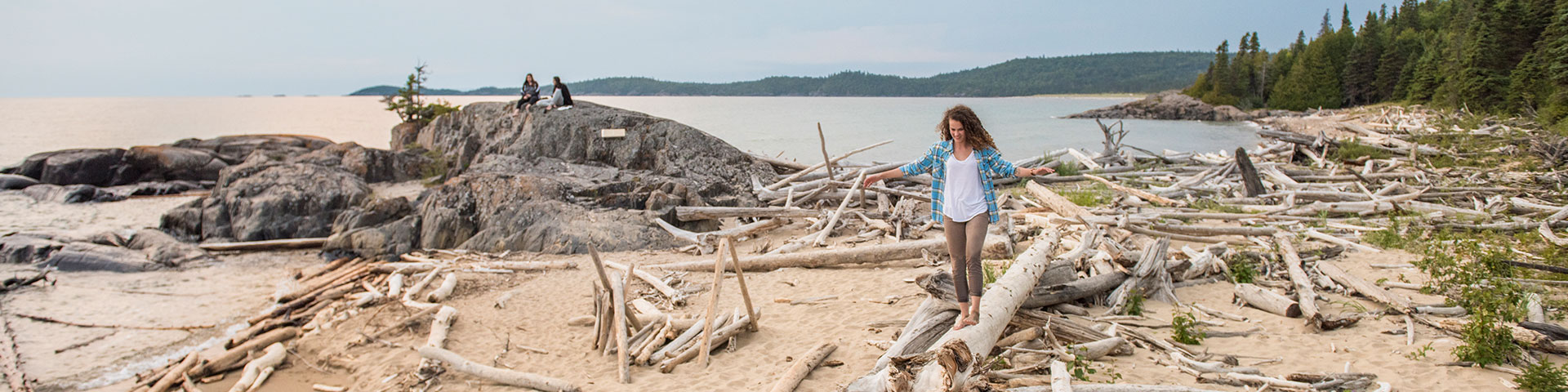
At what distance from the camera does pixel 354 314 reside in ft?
26.8

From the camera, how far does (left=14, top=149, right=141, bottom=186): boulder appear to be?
1991 cm

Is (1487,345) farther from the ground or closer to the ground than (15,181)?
farther from the ground

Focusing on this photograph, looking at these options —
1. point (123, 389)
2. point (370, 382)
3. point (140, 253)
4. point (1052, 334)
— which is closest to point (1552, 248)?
point (1052, 334)

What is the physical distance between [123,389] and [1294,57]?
92016mm

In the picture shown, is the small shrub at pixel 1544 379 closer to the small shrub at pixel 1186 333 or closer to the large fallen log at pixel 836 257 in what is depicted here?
the small shrub at pixel 1186 333

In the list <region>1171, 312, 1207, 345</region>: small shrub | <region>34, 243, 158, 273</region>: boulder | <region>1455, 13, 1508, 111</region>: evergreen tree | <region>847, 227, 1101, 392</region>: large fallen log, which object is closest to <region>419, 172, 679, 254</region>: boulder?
<region>34, 243, 158, 273</region>: boulder

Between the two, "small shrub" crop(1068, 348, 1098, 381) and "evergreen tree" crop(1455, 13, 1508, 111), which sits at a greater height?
"evergreen tree" crop(1455, 13, 1508, 111)

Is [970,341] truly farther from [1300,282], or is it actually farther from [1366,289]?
[1366,289]

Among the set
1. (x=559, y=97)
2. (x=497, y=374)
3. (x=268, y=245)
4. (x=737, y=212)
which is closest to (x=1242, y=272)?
(x=497, y=374)

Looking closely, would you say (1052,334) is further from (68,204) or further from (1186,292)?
(68,204)

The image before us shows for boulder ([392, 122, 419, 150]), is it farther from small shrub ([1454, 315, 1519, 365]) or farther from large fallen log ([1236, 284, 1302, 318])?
small shrub ([1454, 315, 1519, 365])

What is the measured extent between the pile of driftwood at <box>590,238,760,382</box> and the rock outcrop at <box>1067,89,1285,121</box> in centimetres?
6689

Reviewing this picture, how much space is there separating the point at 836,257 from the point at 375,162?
13997 mm

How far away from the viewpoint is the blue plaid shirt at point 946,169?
4438mm
